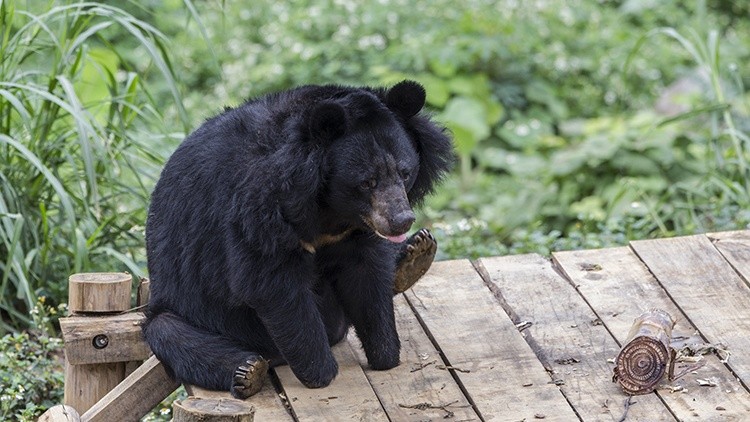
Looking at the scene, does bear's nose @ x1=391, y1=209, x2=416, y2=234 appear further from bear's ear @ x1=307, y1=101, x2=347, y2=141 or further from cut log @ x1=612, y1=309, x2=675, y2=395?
cut log @ x1=612, y1=309, x2=675, y2=395

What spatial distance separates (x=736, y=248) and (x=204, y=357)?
2.12 meters

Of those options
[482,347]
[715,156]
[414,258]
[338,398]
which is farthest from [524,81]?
[338,398]

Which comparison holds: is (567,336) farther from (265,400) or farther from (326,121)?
(326,121)

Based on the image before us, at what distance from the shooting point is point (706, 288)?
13.5 feet

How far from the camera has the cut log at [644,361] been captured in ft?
11.0

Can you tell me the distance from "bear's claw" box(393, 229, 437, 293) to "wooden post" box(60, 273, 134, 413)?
88 centimetres

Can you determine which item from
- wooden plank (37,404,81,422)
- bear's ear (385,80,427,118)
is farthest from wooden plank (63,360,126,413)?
bear's ear (385,80,427,118)

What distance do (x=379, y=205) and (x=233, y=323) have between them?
67cm

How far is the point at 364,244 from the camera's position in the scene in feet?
11.5

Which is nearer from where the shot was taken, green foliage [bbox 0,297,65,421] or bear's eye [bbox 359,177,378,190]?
bear's eye [bbox 359,177,378,190]

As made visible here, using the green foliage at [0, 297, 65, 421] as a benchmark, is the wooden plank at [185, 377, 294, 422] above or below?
above

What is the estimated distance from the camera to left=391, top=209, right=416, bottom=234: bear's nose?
3.19 meters

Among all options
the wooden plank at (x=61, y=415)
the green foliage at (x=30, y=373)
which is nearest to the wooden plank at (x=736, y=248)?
the wooden plank at (x=61, y=415)

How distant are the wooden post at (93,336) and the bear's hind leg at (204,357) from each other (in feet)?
0.83
